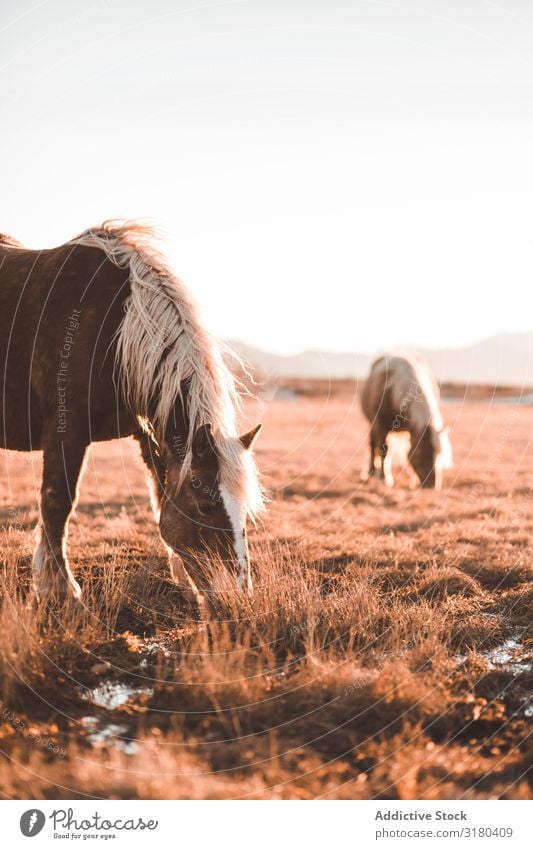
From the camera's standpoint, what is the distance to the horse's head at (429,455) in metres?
11.6

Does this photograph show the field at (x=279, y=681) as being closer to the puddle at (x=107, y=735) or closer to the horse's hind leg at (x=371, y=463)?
the puddle at (x=107, y=735)

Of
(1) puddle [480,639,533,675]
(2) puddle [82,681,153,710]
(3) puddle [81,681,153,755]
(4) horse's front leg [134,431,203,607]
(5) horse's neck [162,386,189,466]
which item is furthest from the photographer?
(4) horse's front leg [134,431,203,607]

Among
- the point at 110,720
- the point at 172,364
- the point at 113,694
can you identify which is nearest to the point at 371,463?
the point at 172,364

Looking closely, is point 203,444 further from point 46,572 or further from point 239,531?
point 46,572

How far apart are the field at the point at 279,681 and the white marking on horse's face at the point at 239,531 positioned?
16cm

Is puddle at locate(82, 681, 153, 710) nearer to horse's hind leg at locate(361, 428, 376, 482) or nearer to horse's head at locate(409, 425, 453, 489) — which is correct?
horse's head at locate(409, 425, 453, 489)

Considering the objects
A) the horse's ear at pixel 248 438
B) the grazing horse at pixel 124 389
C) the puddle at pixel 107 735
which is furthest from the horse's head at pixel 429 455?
the puddle at pixel 107 735

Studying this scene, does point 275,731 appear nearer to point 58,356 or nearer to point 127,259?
point 58,356

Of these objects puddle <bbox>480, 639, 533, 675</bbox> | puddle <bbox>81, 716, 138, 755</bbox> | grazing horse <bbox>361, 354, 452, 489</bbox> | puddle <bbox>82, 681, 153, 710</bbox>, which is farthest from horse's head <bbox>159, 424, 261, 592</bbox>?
grazing horse <bbox>361, 354, 452, 489</bbox>

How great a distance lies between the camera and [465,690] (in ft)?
12.3

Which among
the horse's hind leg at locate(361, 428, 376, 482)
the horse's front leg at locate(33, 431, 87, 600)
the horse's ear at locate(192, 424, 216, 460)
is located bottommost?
the horse's hind leg at locate(361, 428, 376, 482)

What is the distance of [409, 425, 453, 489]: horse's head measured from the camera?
38.2 ft

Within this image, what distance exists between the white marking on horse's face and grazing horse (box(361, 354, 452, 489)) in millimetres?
7919
